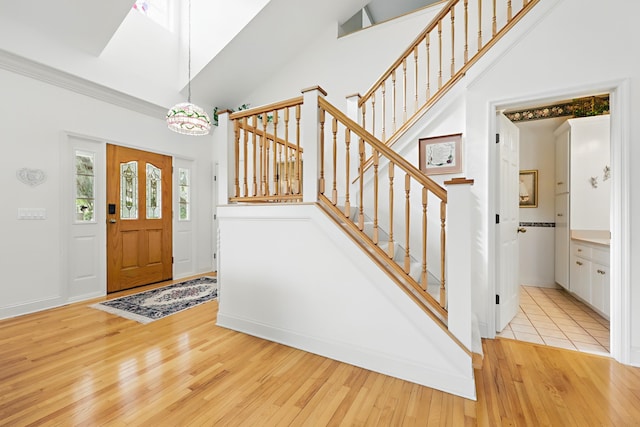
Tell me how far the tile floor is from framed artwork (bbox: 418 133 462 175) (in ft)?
5.26

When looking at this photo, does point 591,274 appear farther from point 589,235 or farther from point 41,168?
point 41,168

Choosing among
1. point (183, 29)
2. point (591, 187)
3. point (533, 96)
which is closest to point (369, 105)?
point (533, 96)

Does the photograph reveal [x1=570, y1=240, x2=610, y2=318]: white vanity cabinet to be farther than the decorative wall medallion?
No

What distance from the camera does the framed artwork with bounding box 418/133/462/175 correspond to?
2.66 meters

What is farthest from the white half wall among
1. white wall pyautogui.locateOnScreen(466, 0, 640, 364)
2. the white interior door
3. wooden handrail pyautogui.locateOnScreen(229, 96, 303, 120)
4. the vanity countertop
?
the vanity countertop

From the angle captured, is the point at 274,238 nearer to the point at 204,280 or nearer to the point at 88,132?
the point at 204,280

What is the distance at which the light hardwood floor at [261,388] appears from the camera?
1500mm

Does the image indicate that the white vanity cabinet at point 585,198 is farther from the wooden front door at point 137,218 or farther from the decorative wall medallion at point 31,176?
the decorative wall medallion at point 31,176

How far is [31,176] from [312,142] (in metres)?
3.28

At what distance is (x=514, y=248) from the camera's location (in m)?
2.89

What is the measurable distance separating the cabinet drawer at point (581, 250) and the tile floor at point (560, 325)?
60cm

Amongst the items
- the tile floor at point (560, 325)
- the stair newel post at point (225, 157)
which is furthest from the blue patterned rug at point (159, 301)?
the tile floor at point (560, 325)

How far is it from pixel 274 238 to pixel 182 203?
3.20 m

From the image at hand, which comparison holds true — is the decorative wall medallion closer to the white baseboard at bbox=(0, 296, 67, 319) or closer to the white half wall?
the white baseboard at bbox=(0, 296, 67, 319)
